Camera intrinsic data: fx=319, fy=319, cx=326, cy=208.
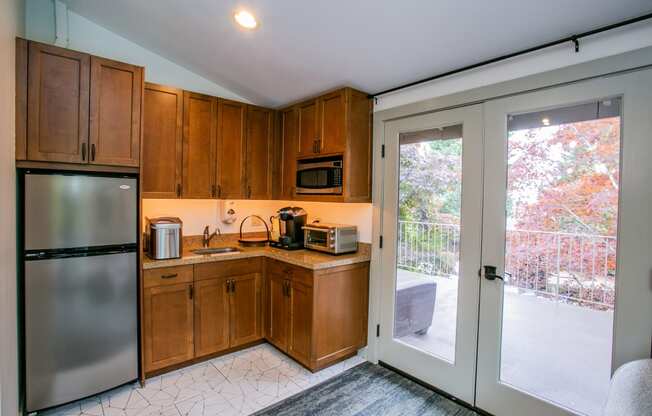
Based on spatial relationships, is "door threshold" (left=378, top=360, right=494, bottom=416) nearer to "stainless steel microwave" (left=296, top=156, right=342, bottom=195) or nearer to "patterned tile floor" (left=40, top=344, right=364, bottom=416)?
"patterned tile floor" (left=40, top=344, right=364, bottom=416)

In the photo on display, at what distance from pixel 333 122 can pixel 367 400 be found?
232cm

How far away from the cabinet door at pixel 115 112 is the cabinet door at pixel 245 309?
1431mm

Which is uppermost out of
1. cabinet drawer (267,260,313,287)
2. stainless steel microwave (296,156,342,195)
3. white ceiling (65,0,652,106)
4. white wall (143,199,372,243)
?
white ceiling (65,0,652,106)

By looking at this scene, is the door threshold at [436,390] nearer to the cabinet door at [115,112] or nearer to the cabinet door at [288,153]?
the cabinet door at [288,153]

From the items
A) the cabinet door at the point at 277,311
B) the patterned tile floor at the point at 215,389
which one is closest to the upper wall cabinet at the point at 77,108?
the cabinet door at the point at 277,311

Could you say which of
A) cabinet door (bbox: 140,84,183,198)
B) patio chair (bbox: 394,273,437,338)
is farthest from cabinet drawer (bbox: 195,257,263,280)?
patio chair (bbox: 394,273,437,338)

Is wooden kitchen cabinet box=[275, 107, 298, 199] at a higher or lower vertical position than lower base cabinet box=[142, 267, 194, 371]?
higher

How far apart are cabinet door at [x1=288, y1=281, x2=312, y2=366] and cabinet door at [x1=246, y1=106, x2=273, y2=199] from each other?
118 cm

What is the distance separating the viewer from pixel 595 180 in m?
1.84

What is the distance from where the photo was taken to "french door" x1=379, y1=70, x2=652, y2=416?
1.72 metres

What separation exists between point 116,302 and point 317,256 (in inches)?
63.1

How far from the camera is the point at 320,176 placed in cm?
305

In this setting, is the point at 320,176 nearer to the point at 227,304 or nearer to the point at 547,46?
the point at 227,304

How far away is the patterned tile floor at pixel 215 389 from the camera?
2.26 m
